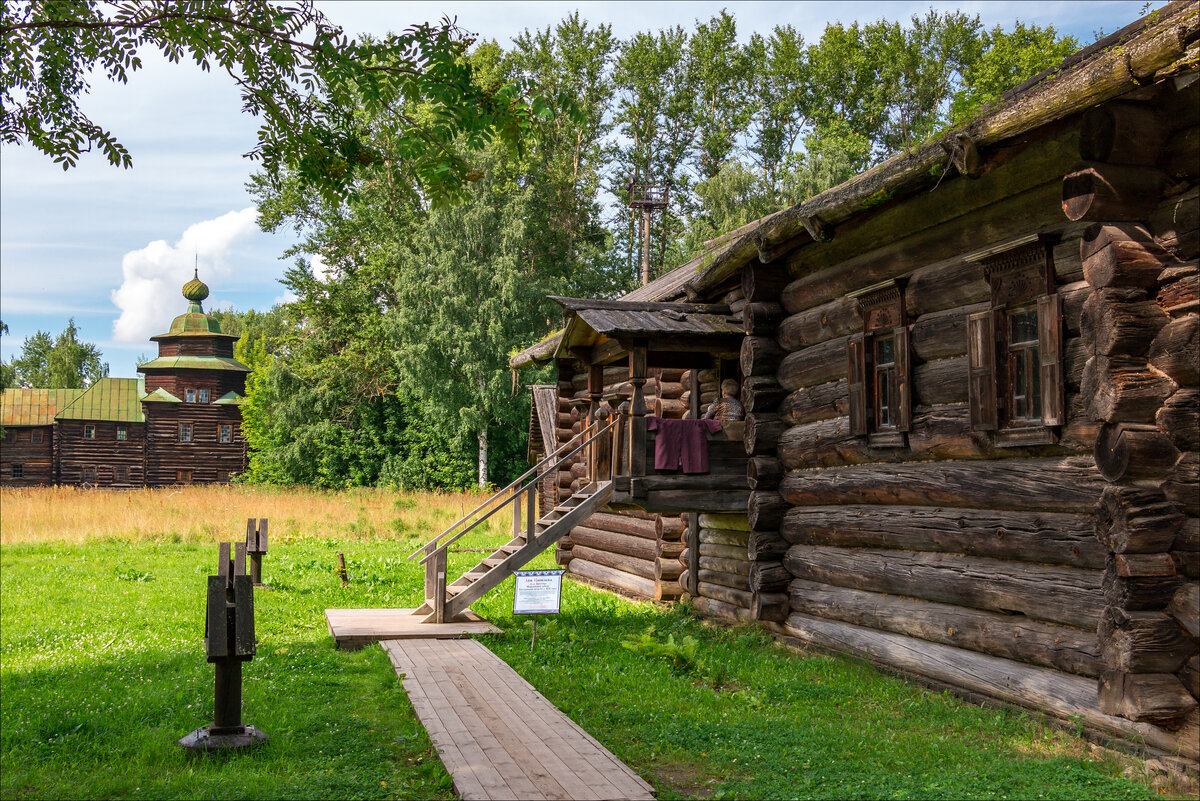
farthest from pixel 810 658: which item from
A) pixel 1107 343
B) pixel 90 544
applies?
pixel 90 544

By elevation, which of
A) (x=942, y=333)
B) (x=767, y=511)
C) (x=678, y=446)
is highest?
(x=942, y=333)

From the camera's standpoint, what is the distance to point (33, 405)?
5019 centimetres

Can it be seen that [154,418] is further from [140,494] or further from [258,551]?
[258,551]

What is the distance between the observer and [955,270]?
28.3 ft

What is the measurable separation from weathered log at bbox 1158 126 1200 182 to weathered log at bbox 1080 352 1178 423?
51.9 inches

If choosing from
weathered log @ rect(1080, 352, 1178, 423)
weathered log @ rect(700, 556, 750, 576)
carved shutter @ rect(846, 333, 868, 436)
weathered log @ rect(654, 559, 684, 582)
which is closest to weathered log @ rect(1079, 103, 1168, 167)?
weathered log @ rect(1080, 352, 1178, 423)

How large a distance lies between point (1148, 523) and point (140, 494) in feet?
84.7

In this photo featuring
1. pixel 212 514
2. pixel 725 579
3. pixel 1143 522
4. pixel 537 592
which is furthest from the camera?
pixel 212 514

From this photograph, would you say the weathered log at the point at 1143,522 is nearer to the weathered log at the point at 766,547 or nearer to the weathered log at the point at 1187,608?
the weathered log at the point at 1187,608

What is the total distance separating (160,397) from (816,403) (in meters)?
46.2

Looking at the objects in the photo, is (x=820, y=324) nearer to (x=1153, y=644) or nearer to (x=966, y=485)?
(x=966, y=485)

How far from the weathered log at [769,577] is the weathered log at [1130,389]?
540 centimetres

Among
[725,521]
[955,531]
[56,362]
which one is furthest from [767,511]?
[56,362]

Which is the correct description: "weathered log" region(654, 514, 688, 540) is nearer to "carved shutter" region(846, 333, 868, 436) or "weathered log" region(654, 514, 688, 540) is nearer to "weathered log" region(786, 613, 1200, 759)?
"weathered log" region(786, 613, 1200, 759)
